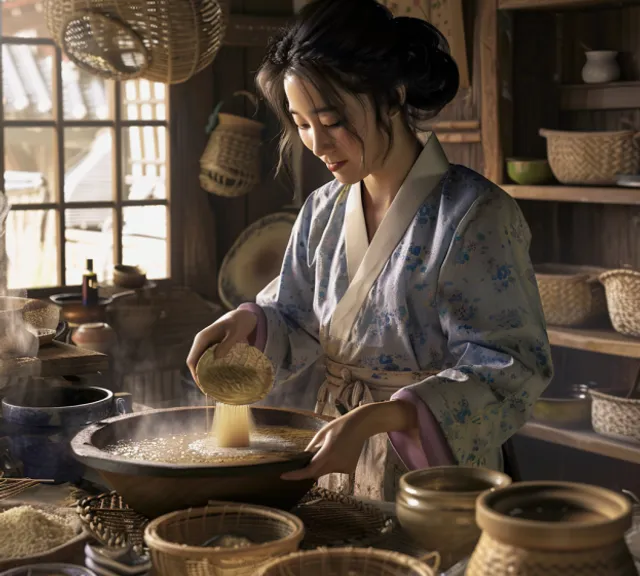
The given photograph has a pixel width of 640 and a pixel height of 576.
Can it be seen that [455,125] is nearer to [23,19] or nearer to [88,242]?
[88,242]

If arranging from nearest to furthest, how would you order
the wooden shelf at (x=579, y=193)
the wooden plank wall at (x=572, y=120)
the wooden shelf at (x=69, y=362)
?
1. the wooden shelf at (x=69, y=362)
2. the wooden shelf at (x=579, y=193)
3. the wooden plank wall at (x=572, y=120)

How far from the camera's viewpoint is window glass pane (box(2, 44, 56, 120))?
448 centimetres

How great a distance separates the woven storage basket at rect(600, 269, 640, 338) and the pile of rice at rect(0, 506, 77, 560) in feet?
7.81

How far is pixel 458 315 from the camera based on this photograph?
1.98m

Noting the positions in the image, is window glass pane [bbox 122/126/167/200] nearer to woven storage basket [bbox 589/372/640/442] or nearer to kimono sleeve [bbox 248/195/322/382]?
woven storage basket [bbox 589/372/640/442]

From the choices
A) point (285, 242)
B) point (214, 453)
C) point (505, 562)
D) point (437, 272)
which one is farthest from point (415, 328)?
point (285, 242)

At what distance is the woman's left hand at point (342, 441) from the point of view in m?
1.54

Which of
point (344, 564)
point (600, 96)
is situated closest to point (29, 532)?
point (344, 564)

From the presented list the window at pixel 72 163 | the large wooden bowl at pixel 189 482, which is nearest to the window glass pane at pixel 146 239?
the window at pixel 72 163

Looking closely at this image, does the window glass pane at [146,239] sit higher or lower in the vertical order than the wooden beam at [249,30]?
lower

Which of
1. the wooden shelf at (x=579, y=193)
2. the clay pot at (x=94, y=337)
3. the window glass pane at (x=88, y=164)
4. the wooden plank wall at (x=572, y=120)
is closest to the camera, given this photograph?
the wooden shelf at (x=579, y=193)

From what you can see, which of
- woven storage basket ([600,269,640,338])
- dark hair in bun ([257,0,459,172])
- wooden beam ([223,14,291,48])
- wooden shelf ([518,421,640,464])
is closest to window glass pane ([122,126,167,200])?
wooden beam ([223,14,291,48])

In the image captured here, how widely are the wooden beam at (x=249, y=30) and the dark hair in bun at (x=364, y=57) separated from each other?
2.90 meters

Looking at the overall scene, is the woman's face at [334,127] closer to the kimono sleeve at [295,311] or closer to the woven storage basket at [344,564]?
the kimono sleeve at [295,311]
